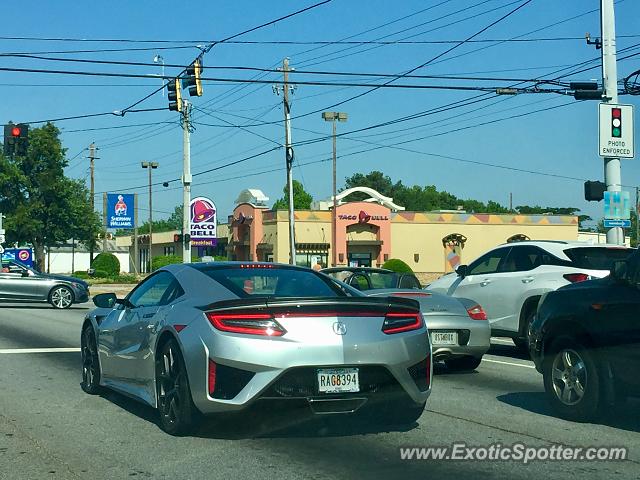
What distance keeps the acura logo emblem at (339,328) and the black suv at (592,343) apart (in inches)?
97.7

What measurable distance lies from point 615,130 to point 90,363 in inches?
575

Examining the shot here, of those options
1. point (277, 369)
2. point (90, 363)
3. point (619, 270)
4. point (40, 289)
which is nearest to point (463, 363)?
point (619, 270)

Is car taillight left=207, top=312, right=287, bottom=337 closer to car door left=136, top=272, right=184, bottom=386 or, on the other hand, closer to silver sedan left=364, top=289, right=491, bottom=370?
car door left=136, top=272, right=184, bottom=386

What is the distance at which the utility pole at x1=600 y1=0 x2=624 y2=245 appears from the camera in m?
20.7

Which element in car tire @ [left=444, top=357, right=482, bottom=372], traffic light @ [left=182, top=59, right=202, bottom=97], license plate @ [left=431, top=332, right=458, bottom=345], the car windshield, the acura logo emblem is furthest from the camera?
traffic light @ [left=182, top=59, right=202, bottom=97]

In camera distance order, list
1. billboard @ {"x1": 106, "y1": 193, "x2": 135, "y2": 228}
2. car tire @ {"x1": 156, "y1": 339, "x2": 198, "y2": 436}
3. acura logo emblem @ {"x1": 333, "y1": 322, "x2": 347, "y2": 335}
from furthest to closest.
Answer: billboard @ {"x1": 106, "y1": 193, "x2": 135, "y2": 228} → car tire @ {"x1": 156, "y1": 339, "x2": 198, "y2": 436} → acura logo emblem @ {"x1": 333, "y1": 322, "x2": 347, "y2": 335}

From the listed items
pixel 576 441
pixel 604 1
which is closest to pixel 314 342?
pixel 576 441

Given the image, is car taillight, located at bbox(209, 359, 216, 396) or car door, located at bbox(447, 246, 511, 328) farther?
car door, located at bbox(447, 246, 511, 328)

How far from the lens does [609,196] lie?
20.5m

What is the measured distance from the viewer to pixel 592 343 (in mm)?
7988

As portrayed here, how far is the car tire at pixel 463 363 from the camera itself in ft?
38.4

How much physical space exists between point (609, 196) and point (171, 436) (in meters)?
15.6

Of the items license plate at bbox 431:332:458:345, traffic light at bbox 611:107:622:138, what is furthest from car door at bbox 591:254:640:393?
traffic light at bbox 611:107:622:138

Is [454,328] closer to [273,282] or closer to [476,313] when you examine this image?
[476,313]
